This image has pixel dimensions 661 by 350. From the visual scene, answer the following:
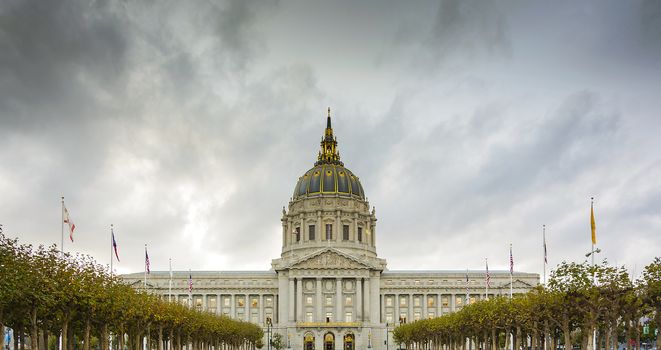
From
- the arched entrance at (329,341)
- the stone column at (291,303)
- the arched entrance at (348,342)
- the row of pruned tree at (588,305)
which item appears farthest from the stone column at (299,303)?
the row of pruned tree at (588,305)

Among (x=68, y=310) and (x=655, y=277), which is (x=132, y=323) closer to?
(x=68, y=310)

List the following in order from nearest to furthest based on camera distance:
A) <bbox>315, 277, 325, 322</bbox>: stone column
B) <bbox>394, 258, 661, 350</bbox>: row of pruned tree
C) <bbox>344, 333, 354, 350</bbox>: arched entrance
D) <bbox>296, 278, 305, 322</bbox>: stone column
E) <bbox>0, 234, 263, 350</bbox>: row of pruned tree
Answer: <bbox>0, 234, 263, 350</bbox>: row of pruned tree → <bbox>394, 258, 661, 350</bbox>: row of pruned tree → <bbox>344, 333, 354, 350</bbox>: arched entrance → <bbox>296, 278, 305, 322</bbox>: stone column → <bbox>315, 277, 325, 322</bbox>: stone column

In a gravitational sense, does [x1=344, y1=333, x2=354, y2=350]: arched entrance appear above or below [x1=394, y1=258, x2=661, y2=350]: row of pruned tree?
below

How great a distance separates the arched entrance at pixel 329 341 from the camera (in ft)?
641

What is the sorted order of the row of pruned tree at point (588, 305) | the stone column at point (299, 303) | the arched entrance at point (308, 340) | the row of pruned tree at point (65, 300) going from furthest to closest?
the stone column at point (299, 303) → the arched entrance at point (308, 340) → the row of pruned tree at point (588, 305) → the row of pruned tree at point (65, 300)

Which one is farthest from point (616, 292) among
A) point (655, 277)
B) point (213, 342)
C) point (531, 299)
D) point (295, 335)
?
point (295, 335)

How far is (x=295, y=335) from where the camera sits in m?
194

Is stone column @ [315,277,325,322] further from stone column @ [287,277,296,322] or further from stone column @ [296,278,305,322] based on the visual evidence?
stone column @ [287,277,296,322]

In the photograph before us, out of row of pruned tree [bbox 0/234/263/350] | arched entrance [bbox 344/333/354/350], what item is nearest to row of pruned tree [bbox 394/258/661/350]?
row of pruned tree [bbox 0/234/263/350]

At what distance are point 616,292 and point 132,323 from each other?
4769cm

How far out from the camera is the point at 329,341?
196 m

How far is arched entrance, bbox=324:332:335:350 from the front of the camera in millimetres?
195337

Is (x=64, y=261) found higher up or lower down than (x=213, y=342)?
higher up

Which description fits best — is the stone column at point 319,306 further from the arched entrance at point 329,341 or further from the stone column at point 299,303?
the arched entrance at point 329,341
